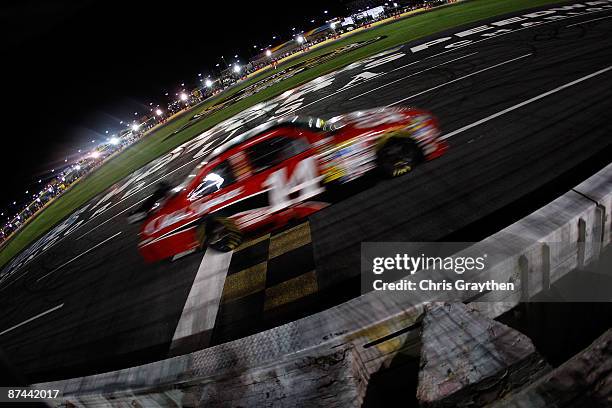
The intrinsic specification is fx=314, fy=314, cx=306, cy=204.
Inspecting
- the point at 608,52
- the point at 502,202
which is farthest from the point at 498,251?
the point at 608,52

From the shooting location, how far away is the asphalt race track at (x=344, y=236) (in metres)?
4.28

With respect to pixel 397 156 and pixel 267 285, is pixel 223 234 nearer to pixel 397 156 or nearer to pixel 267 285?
pixel 267 285

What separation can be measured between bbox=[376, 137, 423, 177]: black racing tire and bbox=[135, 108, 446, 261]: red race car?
0.02 m

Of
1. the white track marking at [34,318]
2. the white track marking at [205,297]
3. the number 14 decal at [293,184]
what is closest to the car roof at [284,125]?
the number 14 decal at [293,184]

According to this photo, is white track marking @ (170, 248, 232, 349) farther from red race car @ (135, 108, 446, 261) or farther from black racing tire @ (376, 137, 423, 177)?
black racing tire @ (376, 137, 423, 177)

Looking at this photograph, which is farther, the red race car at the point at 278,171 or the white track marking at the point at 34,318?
the white track marking at the point at 34,318

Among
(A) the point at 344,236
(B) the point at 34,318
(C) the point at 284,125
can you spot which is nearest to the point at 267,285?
(A) the point at 344,236

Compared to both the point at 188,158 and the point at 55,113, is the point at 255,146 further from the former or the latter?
the point at 55,113

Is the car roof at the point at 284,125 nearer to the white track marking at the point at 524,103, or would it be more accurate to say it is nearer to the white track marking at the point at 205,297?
the white track marking at the point at 205,297

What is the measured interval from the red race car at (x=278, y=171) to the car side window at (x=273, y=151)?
0.02m

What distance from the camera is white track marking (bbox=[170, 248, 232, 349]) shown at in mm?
4442

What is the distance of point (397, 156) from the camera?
18.7 ft

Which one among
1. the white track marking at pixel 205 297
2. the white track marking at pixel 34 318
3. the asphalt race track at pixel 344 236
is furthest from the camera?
the white track marking at pixel 34 318

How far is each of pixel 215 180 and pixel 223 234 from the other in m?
1.00
